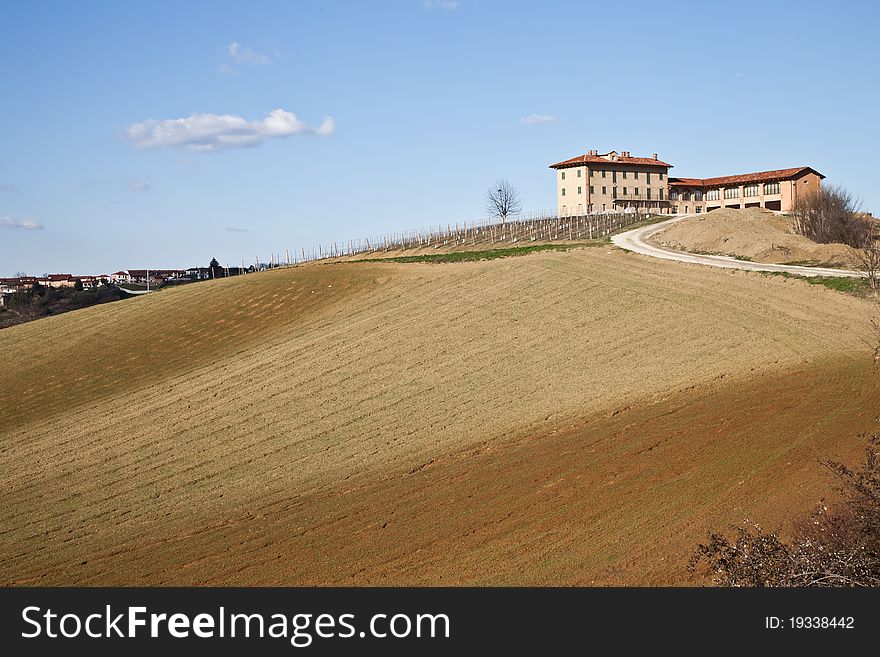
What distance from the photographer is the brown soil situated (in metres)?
49.6

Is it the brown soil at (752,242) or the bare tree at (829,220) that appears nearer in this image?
the brown soil at (752,242)

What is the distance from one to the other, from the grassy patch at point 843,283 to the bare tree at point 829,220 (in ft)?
63.6

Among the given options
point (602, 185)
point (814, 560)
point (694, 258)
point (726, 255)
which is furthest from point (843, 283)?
point (602, 185)

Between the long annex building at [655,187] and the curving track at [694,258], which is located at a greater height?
the long annex building at [655,187]

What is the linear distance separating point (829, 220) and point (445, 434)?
5574 centimetres

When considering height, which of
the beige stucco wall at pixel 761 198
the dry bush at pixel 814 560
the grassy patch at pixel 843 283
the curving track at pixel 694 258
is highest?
the beige stucco wall at pixel 761 198

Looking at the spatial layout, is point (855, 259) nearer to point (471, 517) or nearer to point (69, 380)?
point (471, 517)

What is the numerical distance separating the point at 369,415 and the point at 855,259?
29.6 metres

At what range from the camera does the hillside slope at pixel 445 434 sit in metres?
20.0

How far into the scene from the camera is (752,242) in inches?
2206

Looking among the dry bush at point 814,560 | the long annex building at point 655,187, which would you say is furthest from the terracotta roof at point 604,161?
Result: the dry bush at point 814,560

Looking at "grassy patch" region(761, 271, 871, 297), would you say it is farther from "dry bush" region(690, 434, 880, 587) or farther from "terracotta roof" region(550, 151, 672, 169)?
"terracotta roof" region(550, 151, 672, 169)

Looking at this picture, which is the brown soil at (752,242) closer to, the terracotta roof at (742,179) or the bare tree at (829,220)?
the bare tree at (829,220)

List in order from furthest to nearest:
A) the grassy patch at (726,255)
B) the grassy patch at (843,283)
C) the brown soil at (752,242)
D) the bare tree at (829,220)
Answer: the bare tree at (829,220)
the grassy patch at (726,255)
the brown soil at (752,242)
the grassy patch at (843,283)
